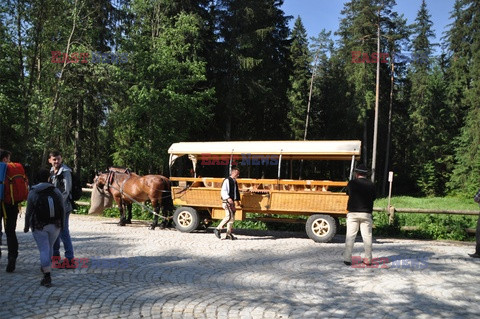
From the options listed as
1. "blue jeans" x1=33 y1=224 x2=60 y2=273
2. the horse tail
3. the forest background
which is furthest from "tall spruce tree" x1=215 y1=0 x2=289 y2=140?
"blue jeans" x1=33 y1=224 x2=60 y2=273

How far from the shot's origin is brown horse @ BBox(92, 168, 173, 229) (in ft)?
45.4

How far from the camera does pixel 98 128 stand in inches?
1095

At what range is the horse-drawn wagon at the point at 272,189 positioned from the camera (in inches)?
449

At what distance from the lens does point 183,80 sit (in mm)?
25344

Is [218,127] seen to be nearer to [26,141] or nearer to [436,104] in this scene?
[26,141]

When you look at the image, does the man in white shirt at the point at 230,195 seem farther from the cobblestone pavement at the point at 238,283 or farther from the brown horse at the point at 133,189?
the brown horse at the point at 133,189

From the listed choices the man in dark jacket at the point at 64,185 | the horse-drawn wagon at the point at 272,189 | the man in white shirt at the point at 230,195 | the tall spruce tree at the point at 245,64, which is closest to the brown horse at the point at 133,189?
the horse-drawn wagon at the point at 272,189

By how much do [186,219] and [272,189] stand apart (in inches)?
113

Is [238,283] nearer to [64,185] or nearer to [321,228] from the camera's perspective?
[64,185]

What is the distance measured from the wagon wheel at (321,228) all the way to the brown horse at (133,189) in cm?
477

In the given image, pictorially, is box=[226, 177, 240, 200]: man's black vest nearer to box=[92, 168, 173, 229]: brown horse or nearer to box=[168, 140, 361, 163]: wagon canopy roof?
box=[168, 140, 361, 163]: wagon canopy roof

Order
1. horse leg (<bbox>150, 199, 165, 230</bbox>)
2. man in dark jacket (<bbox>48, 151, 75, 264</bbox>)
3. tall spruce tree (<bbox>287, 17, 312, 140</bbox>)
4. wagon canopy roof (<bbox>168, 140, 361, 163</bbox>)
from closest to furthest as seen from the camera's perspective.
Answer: man in dark jacket (<bbox>48, 151, 75, 264</bbox>) → wagon canopy roof (<bbox>168, 140, 361, 163</bbox>) → horse leg (<bbox>150, 199, 165, 230</bbox>) → tall spruce tree (<bbox>287, 17, 312, 140</bbox>)

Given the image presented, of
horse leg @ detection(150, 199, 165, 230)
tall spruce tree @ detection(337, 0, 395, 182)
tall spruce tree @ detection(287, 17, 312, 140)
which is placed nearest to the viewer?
horse leg @ detection(150, 199, 165, 230)

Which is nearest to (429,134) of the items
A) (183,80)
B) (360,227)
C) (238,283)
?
(183,80)
